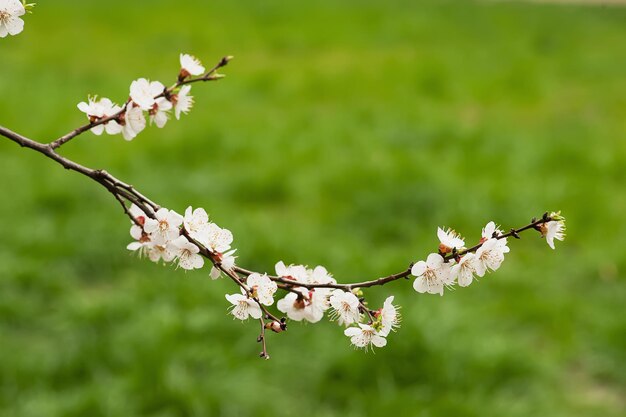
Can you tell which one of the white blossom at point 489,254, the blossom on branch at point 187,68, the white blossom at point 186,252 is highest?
the blossom on branch at point 187,68

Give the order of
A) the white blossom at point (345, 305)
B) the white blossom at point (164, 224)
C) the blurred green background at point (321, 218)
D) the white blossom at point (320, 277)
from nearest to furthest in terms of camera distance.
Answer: the white blossom at point (164, 224), the white blossom at point (345, 305), the white blossom at point (320, 277), the blurred green background at point (321, 218)

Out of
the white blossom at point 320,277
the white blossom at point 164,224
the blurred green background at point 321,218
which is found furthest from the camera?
the blurred green background at point 321,218

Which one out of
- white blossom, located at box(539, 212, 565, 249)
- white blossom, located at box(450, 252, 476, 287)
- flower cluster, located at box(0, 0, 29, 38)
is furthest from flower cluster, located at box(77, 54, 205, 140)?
white blossom, located at box(539, 212, 565, 249)

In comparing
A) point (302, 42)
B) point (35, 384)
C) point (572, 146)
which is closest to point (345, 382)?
point (35, 384)

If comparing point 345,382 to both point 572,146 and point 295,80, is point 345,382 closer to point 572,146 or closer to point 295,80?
point 572,146

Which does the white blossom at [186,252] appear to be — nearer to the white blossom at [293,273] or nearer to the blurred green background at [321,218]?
the white blossom at [293,273]

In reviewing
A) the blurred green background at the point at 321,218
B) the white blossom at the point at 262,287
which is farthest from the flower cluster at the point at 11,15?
the blurred green background at the point at 321,218

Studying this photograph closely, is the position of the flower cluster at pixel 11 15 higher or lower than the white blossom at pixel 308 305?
higher
